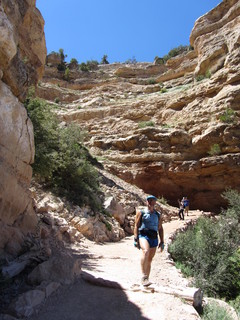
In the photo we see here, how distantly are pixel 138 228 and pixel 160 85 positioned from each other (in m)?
29.4

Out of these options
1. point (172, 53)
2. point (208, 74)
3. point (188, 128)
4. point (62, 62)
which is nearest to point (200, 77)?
point (208, 74)

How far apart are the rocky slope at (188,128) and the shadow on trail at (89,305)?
15.0 metres

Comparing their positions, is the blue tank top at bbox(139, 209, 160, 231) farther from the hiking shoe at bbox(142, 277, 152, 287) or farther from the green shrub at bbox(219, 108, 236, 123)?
the green shrub at bbox(219, 108, 236, 123)

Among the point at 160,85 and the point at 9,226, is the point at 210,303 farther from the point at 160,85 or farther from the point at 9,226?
the point at 160,85

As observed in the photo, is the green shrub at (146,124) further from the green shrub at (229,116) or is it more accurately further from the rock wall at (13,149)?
the rock wall at (13,149)

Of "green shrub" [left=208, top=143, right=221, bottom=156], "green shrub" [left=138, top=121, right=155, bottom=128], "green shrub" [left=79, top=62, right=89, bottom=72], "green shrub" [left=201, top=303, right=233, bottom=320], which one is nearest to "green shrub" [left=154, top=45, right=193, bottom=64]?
"green shrub" [left=79, top=62, right=89, bottom=72]

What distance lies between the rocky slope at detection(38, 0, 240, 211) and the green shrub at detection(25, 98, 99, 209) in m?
6.16

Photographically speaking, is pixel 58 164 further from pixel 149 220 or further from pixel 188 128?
pixel 188 128

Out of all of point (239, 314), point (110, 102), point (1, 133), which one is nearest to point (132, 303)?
point (239, 314)

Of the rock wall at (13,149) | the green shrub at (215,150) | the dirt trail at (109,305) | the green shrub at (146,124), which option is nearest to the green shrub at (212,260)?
the dirt trail at (109,305)

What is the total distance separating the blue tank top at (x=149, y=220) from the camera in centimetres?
466

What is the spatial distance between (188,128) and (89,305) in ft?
60.6

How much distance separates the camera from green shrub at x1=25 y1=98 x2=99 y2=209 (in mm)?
9383

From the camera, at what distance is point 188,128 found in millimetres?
20672
